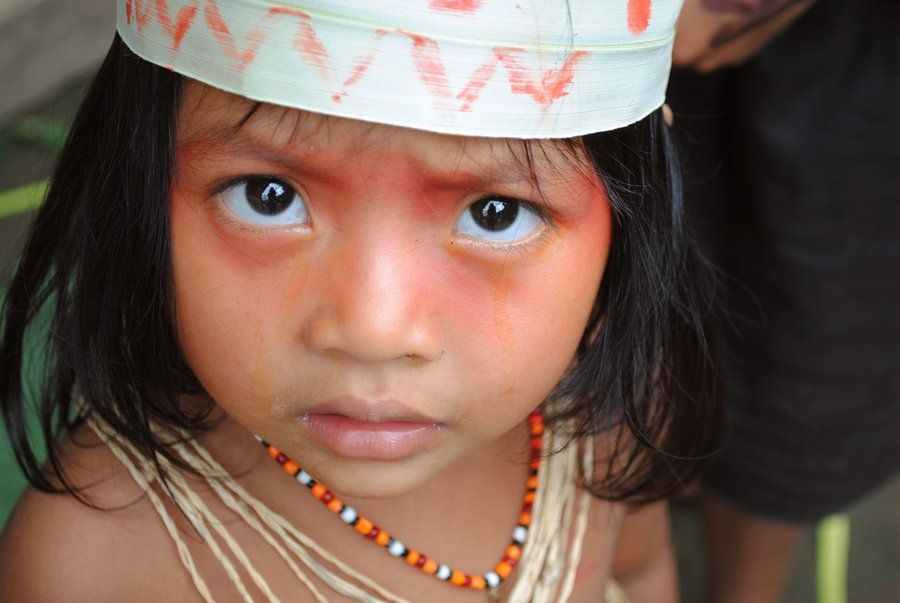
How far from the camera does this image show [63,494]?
1.18 meters

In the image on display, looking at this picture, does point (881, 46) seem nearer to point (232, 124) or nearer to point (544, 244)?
point (544, 244)

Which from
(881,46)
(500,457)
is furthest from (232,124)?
(881,46)

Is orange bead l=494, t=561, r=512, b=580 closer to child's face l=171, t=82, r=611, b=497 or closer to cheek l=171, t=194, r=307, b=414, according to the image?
child's face l=171, t=82, r=611, b=497

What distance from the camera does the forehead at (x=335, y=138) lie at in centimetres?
89

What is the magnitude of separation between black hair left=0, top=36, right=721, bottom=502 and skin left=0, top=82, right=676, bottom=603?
0.17 ft

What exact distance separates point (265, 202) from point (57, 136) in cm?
136

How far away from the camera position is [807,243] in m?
1.68

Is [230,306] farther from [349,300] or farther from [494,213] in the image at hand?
[494,213]

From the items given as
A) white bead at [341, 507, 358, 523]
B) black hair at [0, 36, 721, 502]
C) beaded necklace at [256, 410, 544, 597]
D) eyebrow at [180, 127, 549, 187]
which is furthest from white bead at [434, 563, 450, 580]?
eyebrow at [180, 127, 549, 187]

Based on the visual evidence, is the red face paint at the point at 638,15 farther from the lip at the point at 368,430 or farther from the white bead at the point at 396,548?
the white bead at the point at 396,548

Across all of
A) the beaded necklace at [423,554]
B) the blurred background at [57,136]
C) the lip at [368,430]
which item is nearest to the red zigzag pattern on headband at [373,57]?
the lip at [368,430]

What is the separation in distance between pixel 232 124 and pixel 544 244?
30cm

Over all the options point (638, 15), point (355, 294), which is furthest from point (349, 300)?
point (638, 15)

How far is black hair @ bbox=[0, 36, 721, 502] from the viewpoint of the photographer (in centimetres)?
105
